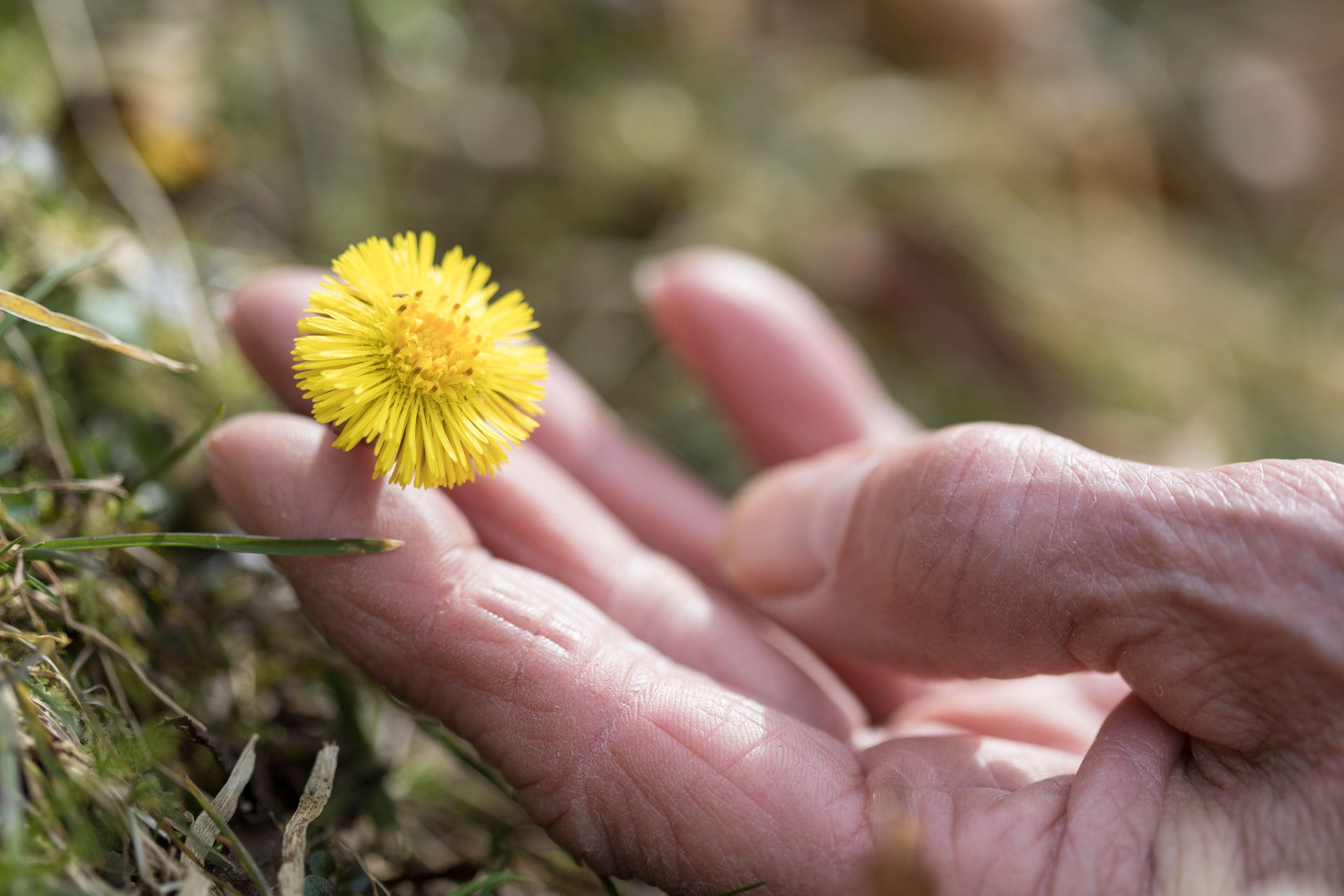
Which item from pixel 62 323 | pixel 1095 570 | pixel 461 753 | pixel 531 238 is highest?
pixel 62 323

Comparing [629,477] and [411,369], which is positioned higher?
[411,369]

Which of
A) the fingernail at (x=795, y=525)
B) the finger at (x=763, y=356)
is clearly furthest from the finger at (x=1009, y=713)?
the finger at (x=763, y=356)

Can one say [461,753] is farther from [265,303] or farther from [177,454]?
[265,303]

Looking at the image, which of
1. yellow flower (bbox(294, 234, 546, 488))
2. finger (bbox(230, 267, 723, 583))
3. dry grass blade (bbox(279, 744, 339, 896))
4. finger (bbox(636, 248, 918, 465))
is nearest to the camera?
dry grass blade (bbox(279, 744, 339, 896))

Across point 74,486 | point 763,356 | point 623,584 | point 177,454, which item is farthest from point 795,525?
point 74,486

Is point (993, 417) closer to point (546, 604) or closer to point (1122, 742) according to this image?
point (1122, 742)

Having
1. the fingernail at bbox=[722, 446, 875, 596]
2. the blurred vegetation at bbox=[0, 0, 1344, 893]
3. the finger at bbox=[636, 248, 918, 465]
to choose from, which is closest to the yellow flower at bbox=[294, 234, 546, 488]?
the blurred vegetation at bbox=[0, 0, 1344, 893]

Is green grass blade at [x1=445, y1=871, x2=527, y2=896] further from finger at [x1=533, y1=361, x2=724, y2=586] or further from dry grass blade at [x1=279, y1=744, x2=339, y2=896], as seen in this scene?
finger at [x1=533, y1=361, x2=724, y2=586]

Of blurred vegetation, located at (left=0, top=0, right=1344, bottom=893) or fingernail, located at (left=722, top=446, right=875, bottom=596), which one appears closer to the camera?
blurred vegetation, located at (left=0, top=0, right=1344, bottom=893)

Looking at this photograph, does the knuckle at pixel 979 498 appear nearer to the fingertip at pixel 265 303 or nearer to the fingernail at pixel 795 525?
the fingernail at pixel 795 525
